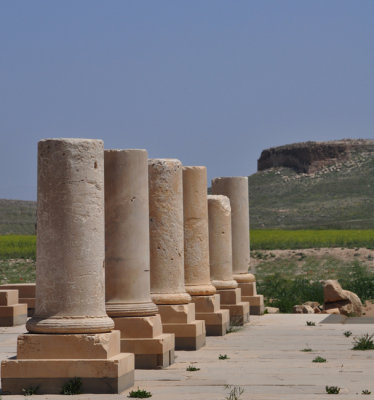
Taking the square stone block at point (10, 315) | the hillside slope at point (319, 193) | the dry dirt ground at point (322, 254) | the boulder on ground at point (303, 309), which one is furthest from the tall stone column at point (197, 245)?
the hillside slope at point (319, 193)

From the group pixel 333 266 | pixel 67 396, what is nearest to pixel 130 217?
pixel 67 396

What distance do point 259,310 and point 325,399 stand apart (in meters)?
13.6

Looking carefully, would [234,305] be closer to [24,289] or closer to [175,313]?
[175,313]

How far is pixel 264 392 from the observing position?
11844mm

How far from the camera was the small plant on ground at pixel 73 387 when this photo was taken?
1177cm

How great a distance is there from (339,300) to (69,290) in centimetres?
1565


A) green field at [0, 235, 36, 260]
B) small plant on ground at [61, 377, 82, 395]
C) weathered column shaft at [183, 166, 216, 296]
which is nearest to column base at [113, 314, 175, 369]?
small plant on ground at [61, 377, 82, 395]

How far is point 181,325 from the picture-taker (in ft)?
54.6

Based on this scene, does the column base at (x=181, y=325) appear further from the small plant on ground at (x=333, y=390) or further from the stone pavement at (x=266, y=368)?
the small plant on ground at (x=333, y=390)

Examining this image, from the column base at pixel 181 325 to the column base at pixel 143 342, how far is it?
206 cm

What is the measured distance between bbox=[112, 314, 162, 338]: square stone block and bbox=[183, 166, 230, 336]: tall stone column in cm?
442

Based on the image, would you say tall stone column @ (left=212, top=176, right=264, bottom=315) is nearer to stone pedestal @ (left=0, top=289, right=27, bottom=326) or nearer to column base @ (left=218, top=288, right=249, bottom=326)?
column base @ (left=218, top=288, right=249, bottom=326)

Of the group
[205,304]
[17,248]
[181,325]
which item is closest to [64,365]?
[181,325]

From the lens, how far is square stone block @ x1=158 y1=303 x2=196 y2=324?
16.6 metres
